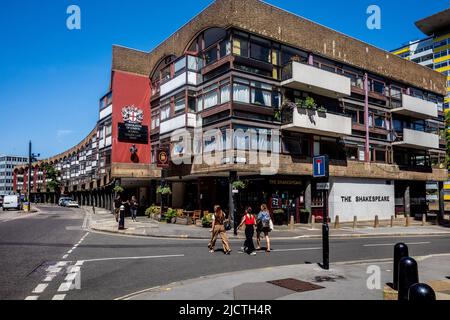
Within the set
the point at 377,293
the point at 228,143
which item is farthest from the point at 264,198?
the point at 377,293

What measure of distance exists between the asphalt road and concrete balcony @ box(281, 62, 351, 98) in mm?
15353

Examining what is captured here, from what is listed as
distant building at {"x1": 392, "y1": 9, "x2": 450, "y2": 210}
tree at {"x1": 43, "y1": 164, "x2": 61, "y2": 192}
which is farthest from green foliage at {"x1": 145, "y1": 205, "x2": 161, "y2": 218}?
tree at {"x1": 43, "y1": 164, "x2": 61, "y2": 192}

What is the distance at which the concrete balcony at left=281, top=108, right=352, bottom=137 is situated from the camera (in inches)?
1109

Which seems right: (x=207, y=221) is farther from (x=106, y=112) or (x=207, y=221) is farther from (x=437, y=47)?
(x=437, y=47)

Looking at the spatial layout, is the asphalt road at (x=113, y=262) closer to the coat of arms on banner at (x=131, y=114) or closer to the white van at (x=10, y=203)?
the coat of arms on banner at (x=131, y=114)

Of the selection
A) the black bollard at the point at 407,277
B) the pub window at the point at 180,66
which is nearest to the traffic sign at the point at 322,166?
the black bollard at the point at 407,277

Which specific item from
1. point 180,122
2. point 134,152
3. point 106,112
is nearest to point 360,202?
point 180,122

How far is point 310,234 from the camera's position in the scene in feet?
72.9

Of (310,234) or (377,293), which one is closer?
(377,293)

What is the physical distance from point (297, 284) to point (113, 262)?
5878 mm

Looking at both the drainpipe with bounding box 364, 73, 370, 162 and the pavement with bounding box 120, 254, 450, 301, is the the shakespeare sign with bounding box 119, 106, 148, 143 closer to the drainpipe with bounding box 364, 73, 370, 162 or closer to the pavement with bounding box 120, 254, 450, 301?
the drainpipe with bounding box 364, 73, 370, 162
